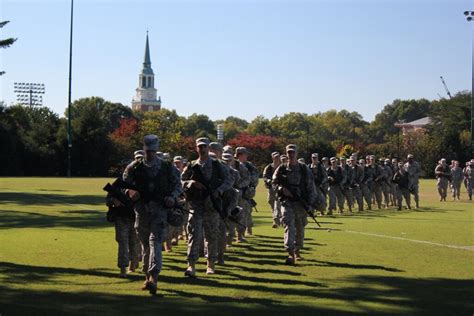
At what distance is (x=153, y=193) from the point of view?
10.3 metres

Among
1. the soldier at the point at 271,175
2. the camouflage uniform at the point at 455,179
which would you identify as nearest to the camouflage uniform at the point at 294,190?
the soldier at the point at 271,175

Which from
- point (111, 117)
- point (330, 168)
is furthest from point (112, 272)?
point (111, 117)

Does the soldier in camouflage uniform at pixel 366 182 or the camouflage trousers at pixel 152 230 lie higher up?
the soldier in camouflage uniform at pixel 366 182

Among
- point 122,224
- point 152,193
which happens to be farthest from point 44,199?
point 152,193

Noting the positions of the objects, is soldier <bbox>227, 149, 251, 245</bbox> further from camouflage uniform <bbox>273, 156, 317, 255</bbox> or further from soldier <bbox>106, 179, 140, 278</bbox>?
soldier <bbox>106, 179, 140, 278</bbox>

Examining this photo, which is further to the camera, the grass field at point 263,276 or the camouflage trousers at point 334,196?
the camouflage trousers at point 334,196

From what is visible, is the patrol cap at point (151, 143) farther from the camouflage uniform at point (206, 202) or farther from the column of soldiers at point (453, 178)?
the column of soldiers at point (453, 178)

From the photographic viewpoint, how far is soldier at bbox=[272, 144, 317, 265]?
44.1 feet

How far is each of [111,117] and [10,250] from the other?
385 feet

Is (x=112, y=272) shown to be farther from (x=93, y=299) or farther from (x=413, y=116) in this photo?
(x=413, y=116)

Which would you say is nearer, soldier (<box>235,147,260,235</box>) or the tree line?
soldier (<box>235,147,260,235</box>)

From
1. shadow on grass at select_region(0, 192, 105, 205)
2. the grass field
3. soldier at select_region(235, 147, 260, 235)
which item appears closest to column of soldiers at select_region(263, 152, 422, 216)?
the grass field

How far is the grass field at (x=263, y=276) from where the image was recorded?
9227mm

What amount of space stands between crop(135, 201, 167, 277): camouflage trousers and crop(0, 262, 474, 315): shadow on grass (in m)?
0.44
